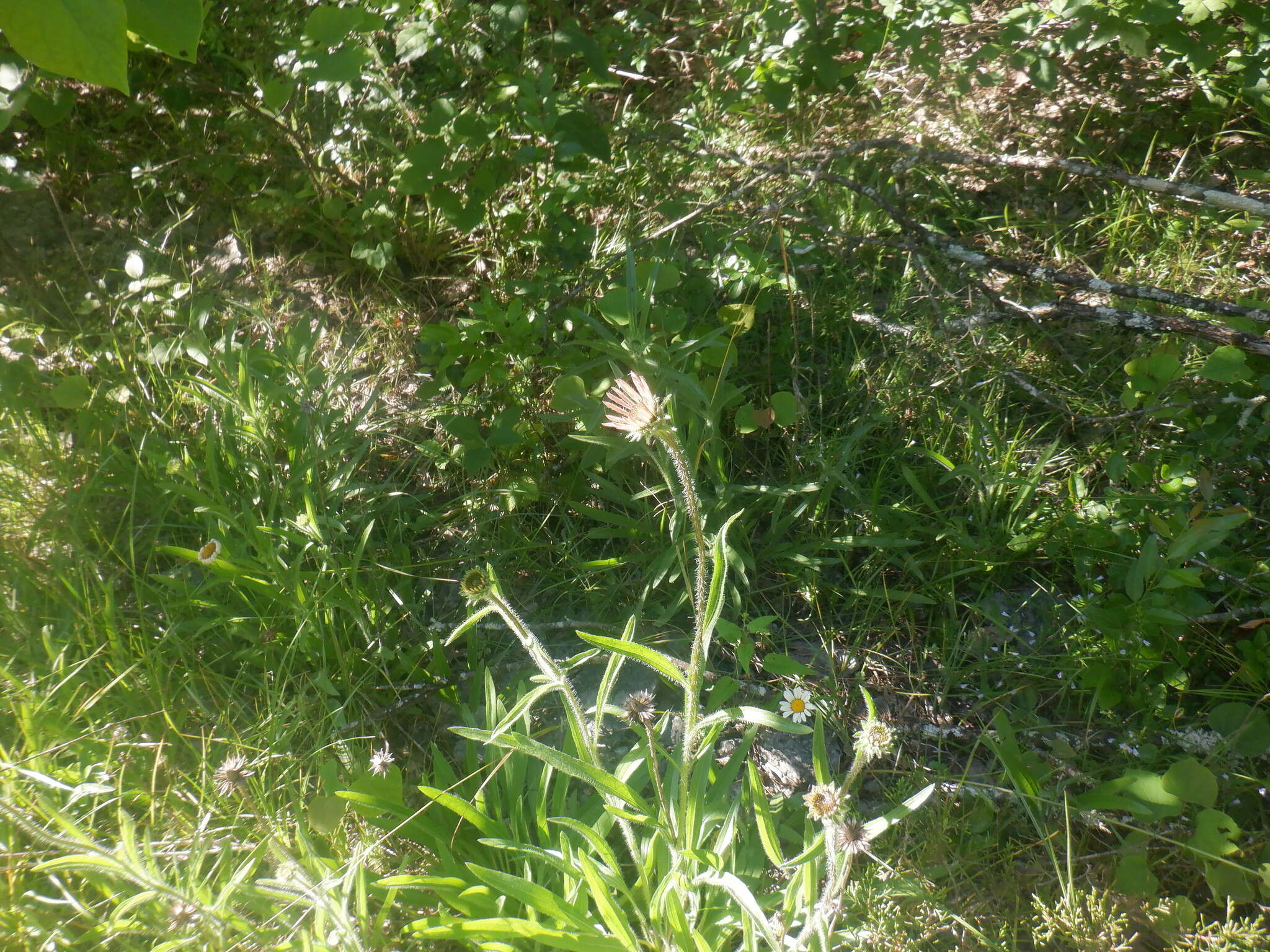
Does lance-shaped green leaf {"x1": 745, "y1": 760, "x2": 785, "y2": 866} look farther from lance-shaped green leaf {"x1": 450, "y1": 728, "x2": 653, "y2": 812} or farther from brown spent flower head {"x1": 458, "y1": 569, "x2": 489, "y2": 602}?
brown spent flower head {"x1": 458, "y1": 569, "x2": 489, "y2": 602}

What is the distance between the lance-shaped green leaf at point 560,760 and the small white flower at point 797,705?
0.60m

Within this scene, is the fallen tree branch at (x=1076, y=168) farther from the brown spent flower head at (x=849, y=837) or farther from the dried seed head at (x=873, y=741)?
the brown spent flower head at (x=849, y=837)

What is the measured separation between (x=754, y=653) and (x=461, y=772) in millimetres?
742

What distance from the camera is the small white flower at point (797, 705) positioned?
→ 1.88 metres

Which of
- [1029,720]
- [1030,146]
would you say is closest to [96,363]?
[1029,720]

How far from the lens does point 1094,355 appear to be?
8.13 feet

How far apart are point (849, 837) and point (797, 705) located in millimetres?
656

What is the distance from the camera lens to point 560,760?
1.30 meters

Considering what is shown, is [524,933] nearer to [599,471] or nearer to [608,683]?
[608,683]

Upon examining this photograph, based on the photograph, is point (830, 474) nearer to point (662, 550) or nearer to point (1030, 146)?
point (662, 550)

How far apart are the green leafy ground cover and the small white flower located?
5 cm

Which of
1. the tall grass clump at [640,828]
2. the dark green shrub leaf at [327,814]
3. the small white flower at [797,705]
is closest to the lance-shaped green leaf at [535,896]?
the tall grass clump at [640,828]

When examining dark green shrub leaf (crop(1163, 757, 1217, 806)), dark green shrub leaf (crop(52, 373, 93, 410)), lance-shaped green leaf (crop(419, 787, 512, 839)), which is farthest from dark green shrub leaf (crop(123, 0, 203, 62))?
dark green shrub leaf (crop(1163, 757, 1217, 806))

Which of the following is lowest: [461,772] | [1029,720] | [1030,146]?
[1029,720]
